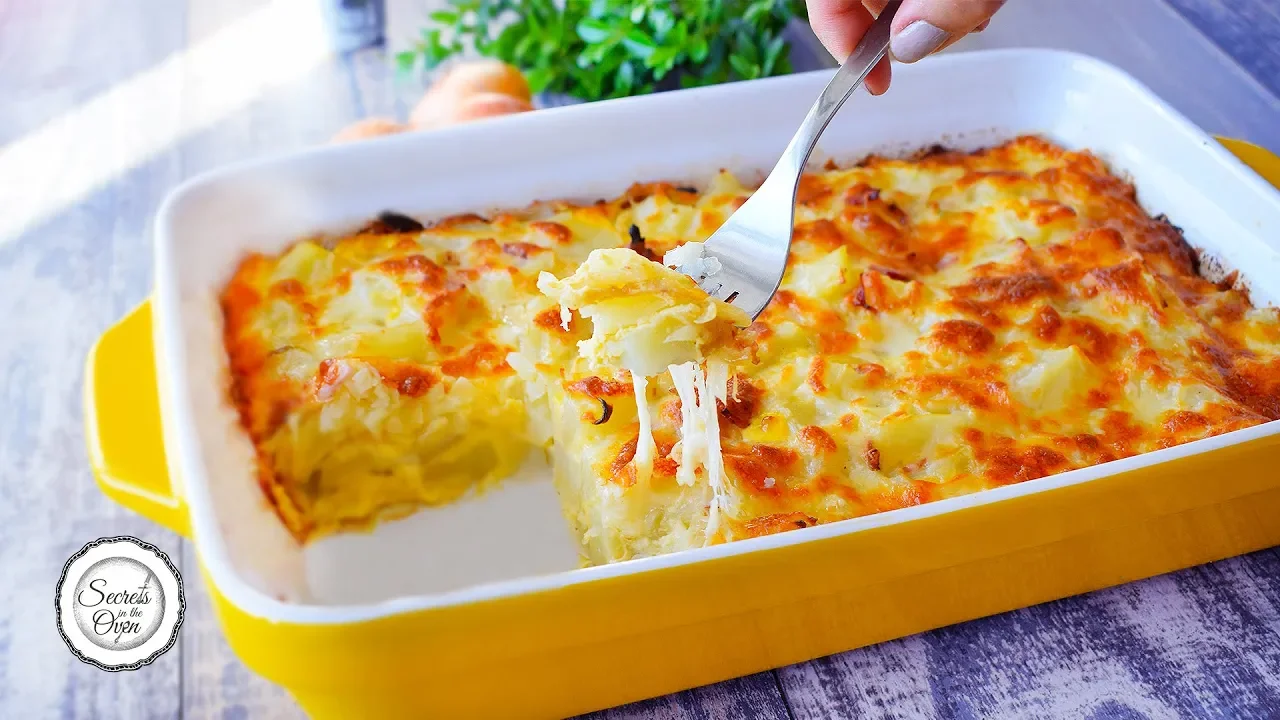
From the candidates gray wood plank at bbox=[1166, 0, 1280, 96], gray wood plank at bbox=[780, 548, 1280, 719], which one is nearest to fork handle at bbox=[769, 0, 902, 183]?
gray wood plank at bbox=[780, 548, 1280, 719]

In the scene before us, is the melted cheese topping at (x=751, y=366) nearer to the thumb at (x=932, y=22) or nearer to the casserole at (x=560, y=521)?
the casserole at (x=560, y=521)

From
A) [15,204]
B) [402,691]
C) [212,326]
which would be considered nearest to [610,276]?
[402,691]

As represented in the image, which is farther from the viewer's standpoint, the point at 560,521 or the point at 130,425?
the point at 560,521

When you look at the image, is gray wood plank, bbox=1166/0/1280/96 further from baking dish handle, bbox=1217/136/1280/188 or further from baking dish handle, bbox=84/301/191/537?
baking dish handle, bbox=84/301/191/537

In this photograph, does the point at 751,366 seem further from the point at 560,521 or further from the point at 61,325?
the point at 61,325

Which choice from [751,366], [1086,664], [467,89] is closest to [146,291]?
[467,89]

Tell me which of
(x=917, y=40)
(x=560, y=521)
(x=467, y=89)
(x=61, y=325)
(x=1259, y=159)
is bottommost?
(x=61, y=325)
